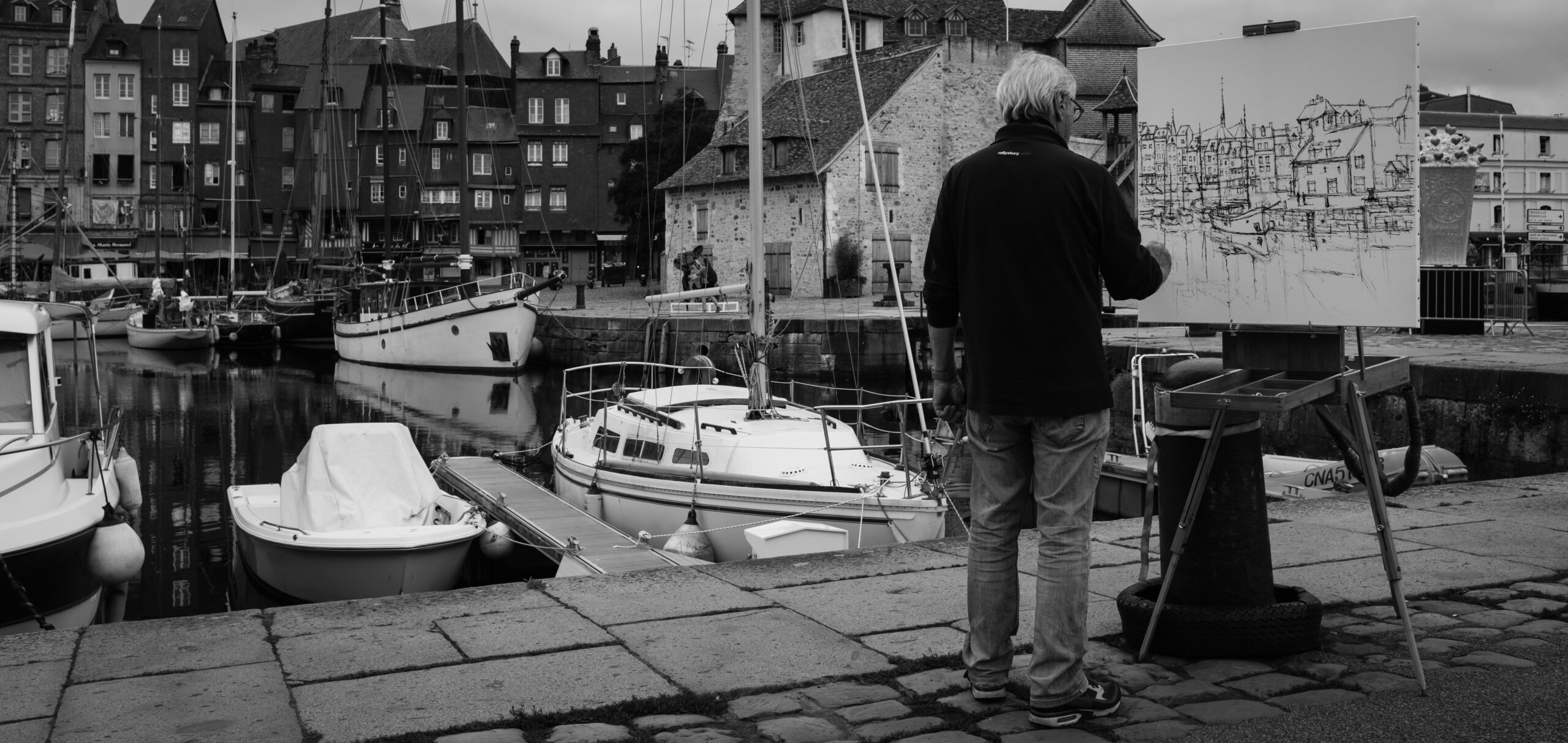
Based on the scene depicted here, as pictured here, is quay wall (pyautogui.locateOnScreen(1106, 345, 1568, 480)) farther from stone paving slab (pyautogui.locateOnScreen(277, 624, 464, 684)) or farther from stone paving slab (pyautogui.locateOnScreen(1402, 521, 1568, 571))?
stone paving slab (pyautogui.locateOnScreen(277, 624, 464, 684))

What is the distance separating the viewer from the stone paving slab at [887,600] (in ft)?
16.9

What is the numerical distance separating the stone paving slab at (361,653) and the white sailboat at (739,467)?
5.76 meters

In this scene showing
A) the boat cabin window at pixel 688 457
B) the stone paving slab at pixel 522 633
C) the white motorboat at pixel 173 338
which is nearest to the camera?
the stone paving slab at pixel 522 633

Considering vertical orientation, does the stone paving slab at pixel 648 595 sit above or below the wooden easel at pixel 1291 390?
below

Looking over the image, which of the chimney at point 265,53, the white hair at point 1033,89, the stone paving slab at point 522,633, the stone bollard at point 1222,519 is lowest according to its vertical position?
the stone paving slab at point 522,633

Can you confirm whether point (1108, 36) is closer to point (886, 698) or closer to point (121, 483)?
point (121, 483)

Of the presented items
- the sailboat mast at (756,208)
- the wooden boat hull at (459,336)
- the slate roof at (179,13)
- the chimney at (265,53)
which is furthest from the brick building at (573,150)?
the sailboat mast at (756,208)

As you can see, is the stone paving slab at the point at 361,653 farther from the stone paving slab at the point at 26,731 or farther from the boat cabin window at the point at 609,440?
the boat cabin window at the point at 609,440

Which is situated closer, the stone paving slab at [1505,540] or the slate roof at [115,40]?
the stone paving slab at [1505,540]

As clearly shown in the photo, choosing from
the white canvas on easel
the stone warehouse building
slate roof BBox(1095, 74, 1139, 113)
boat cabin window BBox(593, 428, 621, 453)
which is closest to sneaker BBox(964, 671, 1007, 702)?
the white canvas on easel

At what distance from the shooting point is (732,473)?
480 inches

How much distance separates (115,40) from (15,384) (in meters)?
80.0

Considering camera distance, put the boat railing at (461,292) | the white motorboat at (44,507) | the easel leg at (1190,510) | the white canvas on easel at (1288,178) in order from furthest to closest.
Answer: the boat railing at (461,292) → the white motorboat at (44,507) → the white canvas on easel at (1288,178) → the easel leg at (1190,510)

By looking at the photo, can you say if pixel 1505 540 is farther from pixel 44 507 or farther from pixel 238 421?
pixel 238 421
